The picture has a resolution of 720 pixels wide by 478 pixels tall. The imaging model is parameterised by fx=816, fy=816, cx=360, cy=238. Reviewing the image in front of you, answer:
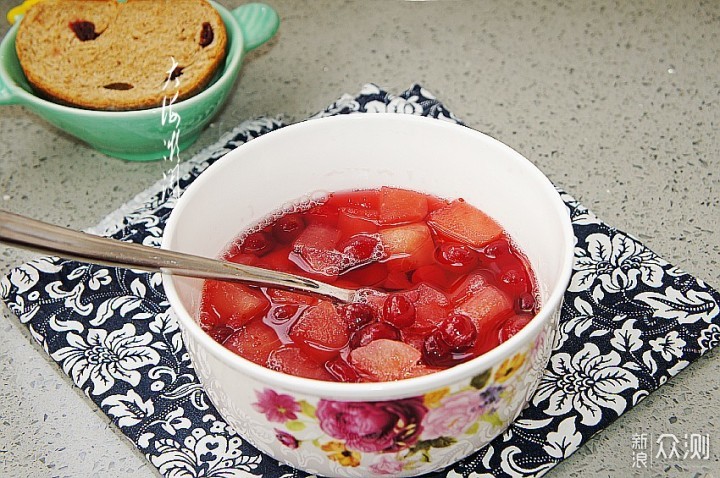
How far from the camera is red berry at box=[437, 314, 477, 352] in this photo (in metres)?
0.85

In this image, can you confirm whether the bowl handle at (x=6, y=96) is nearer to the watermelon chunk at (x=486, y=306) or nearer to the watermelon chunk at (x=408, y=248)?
the watermelon chunk at (x=408, y=248)

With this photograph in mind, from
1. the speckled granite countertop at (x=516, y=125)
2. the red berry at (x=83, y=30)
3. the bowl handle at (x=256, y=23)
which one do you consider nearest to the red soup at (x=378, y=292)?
the speckled granite countertop at (x=516, y=125)

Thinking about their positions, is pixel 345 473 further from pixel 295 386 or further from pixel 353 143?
pixel 353 143

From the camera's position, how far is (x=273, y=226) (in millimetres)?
1085

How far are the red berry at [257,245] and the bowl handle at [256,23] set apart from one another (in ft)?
1.54

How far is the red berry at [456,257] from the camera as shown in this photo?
3.28 feet

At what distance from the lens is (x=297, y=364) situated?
33.7 inches

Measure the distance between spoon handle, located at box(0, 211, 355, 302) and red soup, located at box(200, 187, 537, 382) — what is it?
35mm

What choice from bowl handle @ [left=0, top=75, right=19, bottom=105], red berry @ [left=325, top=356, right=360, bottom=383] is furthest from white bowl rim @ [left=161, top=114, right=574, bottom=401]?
bowl handle @ [left=0, top=75, right=19, bottom=105]

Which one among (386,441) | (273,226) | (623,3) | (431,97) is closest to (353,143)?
(273,226)

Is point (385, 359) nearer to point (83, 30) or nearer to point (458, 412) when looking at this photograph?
point (458, 412)

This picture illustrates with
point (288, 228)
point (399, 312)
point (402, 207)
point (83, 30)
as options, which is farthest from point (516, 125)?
point (83, 30)

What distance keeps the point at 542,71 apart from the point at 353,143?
2.02ft

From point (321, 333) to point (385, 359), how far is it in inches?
3.4
